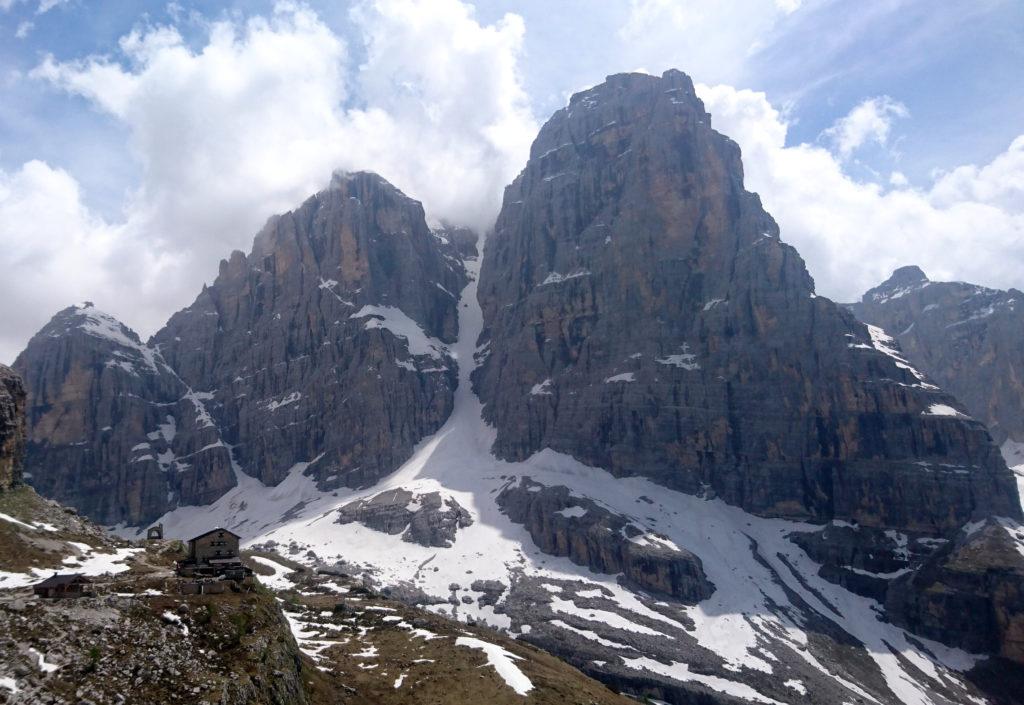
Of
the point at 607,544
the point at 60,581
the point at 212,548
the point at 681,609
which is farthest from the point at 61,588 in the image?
the point at 607,544

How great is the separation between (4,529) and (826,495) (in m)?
186

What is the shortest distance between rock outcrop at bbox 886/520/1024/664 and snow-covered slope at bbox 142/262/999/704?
186 inches

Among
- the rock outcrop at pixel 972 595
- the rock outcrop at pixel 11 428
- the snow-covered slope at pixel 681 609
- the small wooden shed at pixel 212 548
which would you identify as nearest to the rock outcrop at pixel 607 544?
the snow-covered slope at pixel 681 609

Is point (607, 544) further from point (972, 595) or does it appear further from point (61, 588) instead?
point (61, 588)

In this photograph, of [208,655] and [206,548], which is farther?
[206,548]

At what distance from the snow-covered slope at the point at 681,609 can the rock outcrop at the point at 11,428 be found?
84020 millimetres

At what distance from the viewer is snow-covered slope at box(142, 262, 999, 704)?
135375 mm

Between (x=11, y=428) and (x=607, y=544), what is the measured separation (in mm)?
125728

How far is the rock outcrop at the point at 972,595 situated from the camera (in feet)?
505

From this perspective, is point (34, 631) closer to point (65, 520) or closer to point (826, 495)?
point (65, 520)

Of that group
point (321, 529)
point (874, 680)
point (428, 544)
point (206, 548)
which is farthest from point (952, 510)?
point (206, 548)

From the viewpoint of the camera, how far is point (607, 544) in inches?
6934

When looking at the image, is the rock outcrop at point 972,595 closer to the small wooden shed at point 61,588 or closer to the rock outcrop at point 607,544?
the rock outcrop at point 607,544

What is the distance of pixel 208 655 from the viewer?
45375 millimetres
